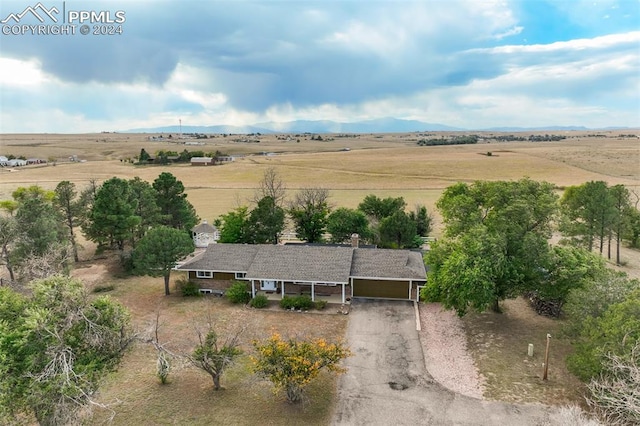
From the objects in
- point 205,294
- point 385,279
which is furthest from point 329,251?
point 205,294

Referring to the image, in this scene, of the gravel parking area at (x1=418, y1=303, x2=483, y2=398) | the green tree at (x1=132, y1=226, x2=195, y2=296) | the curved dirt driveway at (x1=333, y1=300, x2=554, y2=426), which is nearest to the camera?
the curved dirt driveway at (x1=333, y1=300, x2=554, y2=426)

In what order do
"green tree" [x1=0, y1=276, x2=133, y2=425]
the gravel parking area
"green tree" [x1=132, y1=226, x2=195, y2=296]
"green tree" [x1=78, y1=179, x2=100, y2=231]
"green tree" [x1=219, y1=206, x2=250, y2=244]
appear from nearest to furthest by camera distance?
"green tree" [x1=0, y1=276, x2=133, y2=425], the gravel parking area, "green tree" [x1=132, y1=226, x2=195, y2=296], "green tree" [x1=219, y1=206, x2=250, y2=244], "green tree" [x1=78, y1=179, x2=100, y2=231]

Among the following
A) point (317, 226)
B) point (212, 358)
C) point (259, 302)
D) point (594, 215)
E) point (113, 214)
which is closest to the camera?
point (212, 358)

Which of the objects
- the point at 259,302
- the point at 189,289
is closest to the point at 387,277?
the point at 259,302

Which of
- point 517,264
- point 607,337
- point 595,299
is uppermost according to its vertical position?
point 517,264

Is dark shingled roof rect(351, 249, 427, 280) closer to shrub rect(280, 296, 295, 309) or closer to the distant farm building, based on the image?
shrub rect(280, 296, 295, 309)

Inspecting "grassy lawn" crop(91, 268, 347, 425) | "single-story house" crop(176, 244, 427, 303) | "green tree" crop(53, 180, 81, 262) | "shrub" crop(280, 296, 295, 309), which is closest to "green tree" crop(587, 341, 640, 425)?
"grassy lawn" crop(91, 268, 347, 425)

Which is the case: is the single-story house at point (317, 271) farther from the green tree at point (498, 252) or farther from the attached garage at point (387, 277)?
the green tree at point (498, 252)

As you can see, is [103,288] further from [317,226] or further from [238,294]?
[317,226]
